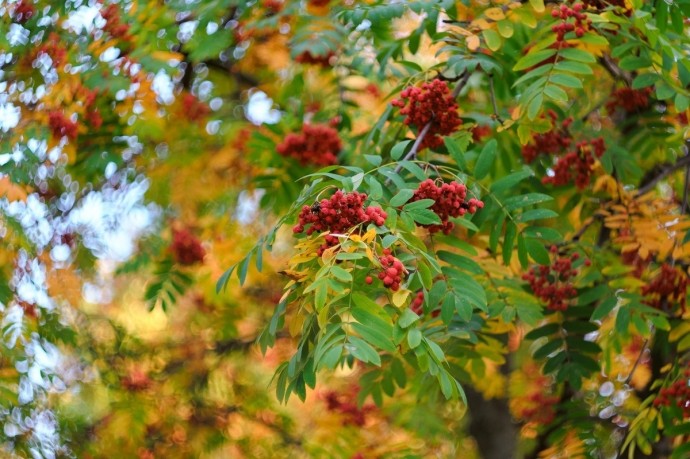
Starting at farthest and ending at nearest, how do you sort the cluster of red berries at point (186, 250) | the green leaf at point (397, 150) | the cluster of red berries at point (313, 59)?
1. the cluster of red berries at point (186, 250)
2. the cluster of red berries at point (313, 59)
3. the green leaf at point (397, 150)

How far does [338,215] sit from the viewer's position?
6.82 ft

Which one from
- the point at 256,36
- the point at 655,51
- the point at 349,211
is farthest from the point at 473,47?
the point at 256,36

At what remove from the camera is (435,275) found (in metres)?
2.42

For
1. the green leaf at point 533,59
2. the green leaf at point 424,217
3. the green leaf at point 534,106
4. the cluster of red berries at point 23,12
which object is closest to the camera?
the green leaf at point 424,217

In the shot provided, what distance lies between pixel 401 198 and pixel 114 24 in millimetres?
2059

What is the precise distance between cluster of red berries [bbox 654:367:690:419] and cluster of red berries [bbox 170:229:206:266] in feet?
8.01

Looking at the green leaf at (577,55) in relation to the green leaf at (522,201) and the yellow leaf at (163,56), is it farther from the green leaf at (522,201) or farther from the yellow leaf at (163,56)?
the yellow leaf at (163,56)

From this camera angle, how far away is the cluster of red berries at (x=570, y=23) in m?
2.78

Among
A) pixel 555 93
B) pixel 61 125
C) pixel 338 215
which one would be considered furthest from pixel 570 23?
pixel 61 125

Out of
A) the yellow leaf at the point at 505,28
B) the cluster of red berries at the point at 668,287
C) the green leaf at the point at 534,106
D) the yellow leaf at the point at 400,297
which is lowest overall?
the cluster of red berries at the point at 668,287

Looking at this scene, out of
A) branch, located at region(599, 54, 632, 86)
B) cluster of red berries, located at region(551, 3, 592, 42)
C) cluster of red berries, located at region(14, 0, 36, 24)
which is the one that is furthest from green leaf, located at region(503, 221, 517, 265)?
cluster of red berries, located at region(14, 0, 36, 24)

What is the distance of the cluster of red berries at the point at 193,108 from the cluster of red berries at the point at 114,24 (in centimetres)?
118

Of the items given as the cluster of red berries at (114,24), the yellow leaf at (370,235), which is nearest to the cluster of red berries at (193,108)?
the cluster of red berries at (114,24)

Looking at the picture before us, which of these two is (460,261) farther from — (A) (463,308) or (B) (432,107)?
(B) (432,107)
